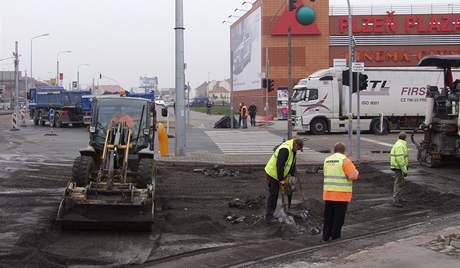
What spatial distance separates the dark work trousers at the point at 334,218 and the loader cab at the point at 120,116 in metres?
5.02

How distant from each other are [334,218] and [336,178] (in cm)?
62

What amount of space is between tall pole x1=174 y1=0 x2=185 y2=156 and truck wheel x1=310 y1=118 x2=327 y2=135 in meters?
15.0

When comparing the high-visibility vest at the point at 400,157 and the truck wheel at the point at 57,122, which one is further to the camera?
the truck wheel at the point at 57,122

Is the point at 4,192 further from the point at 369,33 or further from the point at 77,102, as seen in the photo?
the point at 369,33

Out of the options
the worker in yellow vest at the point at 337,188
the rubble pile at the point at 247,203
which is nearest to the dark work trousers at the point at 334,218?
the worker in yellow vest at the point at 337,188

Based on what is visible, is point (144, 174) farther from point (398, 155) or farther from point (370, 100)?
point (370, 100)

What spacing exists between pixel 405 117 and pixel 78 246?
31314mm

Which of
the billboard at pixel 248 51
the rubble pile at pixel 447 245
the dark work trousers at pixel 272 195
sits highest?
the billboard at pixel 248 51

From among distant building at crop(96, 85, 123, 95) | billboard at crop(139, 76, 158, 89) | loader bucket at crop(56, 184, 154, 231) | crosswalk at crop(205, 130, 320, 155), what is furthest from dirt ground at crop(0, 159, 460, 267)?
billboard at crop(139, 76, 158, 89)

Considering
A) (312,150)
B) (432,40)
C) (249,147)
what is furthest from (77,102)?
(432,40)

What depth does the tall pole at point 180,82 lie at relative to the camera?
77.5 feet

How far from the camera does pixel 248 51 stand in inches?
2815

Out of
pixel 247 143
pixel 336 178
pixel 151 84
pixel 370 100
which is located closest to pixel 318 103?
pixel 370 100

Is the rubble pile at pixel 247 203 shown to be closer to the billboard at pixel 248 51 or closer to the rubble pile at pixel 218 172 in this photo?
the rubble pile at pixel 218 172
